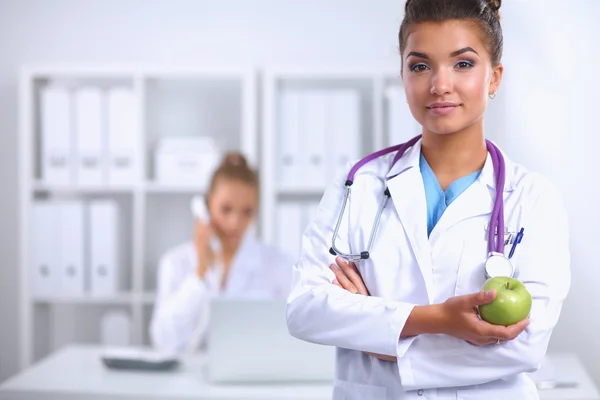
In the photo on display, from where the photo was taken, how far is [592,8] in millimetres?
3396

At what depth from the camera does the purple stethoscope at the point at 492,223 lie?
1122 mm

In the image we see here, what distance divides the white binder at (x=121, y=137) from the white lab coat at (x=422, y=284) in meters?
2.18

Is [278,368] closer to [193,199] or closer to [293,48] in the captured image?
[193,199]

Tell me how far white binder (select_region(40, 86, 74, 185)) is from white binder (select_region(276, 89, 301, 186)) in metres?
0.90

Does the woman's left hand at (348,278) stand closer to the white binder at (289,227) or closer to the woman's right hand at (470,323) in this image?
the woman's right hand at (470,323)

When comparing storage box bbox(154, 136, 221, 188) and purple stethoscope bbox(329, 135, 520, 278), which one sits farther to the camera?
storage box bbox(154, 136, 221, 188)

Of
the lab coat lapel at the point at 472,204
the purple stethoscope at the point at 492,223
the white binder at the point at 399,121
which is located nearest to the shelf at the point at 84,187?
the white binder at the point at 399,121

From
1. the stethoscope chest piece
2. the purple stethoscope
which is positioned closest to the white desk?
the purple stethoscope

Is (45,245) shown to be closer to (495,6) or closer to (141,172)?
(141,172)

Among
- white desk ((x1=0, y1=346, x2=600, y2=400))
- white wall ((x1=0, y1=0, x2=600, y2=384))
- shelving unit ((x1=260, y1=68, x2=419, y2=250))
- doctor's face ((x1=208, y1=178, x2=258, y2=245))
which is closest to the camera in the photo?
white desk ((x1=0, y1=346, x2=600, y2=400))

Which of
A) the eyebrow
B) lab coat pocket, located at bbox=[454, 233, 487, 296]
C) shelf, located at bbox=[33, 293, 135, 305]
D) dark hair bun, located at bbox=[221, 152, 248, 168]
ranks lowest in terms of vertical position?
shelf, located at bbox=[33, 293, 135, 305]

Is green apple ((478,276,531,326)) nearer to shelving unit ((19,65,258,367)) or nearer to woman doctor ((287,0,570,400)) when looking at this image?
woman doctor ((287,0,570,400))

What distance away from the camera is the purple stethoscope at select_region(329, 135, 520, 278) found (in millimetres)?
1122

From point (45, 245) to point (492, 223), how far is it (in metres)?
2.58
